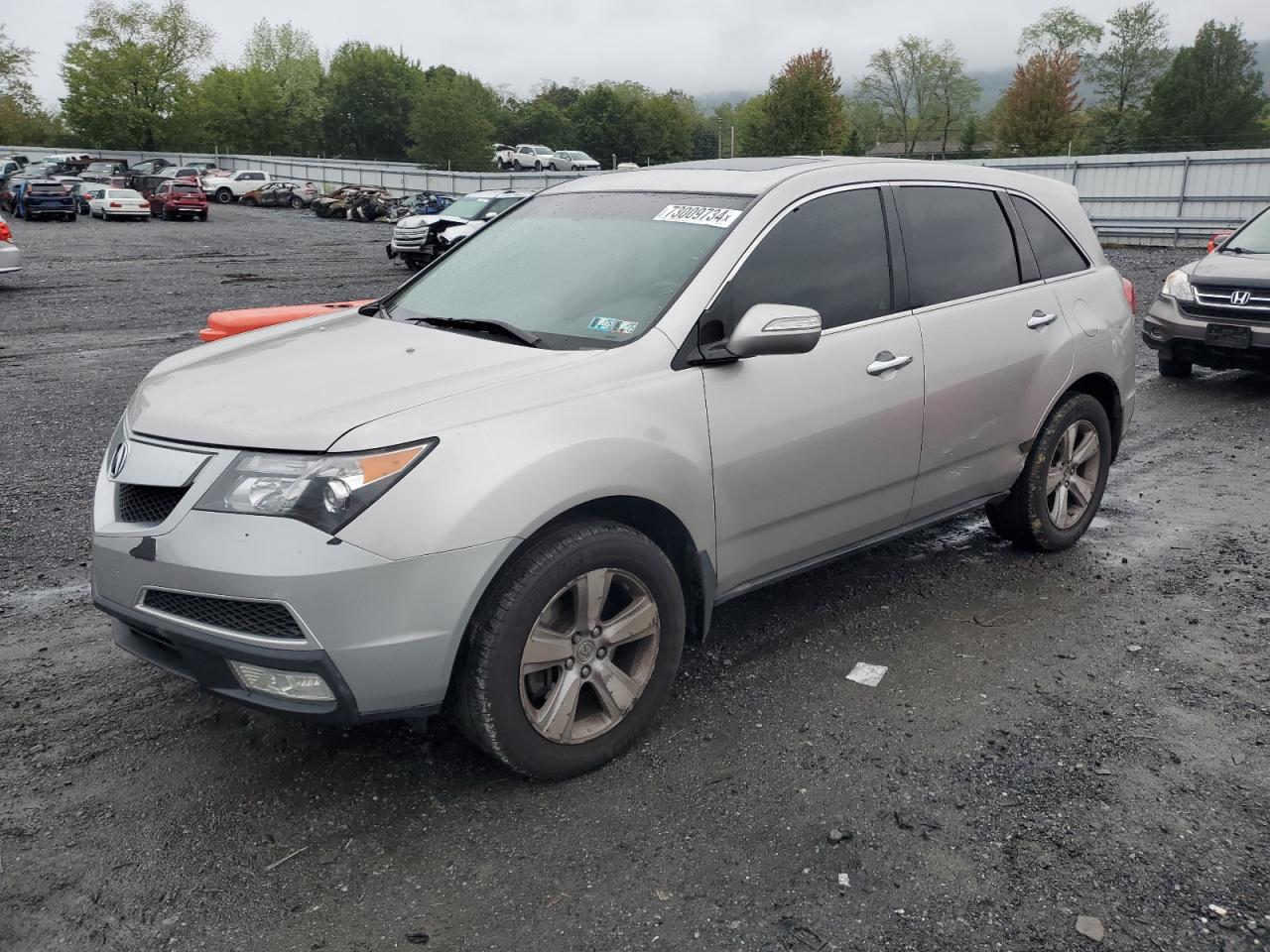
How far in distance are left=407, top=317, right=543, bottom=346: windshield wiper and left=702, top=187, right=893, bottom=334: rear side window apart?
0.58 meters

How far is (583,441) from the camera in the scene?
3.11 metres

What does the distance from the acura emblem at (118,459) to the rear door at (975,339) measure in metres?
2.84

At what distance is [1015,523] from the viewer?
16.7ft

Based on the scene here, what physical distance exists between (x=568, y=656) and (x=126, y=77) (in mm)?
101356

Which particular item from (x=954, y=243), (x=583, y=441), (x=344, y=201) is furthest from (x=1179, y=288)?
(x=344, y=201)

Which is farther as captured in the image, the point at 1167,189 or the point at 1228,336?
the point at 1167,189

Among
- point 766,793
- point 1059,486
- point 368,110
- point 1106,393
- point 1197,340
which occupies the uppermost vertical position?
point 368,110

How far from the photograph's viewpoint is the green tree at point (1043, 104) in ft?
237

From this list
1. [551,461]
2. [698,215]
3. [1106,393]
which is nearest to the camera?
[551,461]

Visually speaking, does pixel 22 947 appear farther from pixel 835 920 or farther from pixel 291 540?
pixel 835 920

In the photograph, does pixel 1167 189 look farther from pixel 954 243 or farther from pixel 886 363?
pixel 886 363

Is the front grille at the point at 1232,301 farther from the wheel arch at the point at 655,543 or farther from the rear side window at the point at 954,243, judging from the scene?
the wheel arch at the point at 655,543

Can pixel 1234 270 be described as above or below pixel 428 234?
above

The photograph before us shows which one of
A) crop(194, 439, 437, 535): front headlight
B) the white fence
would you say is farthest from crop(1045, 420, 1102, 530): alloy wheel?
the white fence
